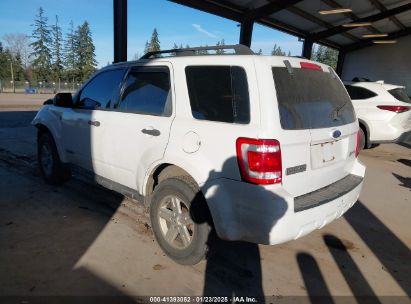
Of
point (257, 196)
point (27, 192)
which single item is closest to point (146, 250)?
point (257, 196)

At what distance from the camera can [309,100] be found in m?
2.91

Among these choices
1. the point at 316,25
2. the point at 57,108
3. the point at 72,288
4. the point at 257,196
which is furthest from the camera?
the point at 316,25

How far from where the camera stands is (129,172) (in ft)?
11.9

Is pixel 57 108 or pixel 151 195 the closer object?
pixel 151 195

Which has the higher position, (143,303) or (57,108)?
(57,108)

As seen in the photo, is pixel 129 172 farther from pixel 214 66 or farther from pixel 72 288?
pixel 214 66

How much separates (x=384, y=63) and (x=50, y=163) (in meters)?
26.9

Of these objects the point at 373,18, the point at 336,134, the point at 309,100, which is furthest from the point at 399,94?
the point at 373,18

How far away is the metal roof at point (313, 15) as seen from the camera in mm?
13477

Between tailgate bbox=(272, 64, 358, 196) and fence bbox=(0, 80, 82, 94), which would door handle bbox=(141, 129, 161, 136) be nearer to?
tailgate bbox=(272, 64, 358, 196)

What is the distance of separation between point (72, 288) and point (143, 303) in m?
0.63

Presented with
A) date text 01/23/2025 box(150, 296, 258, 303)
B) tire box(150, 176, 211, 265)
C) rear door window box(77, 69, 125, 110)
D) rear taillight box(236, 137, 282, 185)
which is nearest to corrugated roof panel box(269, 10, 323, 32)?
rear door window box(77, 69, 125, 110)

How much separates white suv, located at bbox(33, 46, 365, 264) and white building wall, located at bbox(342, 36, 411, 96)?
25.3m

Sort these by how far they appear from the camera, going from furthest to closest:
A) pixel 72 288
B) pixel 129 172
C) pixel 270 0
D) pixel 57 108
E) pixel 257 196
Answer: pixel 270 0 < pixel 57 108 < pixel 129 172 < pixel 72 288 < pixel 257 196
